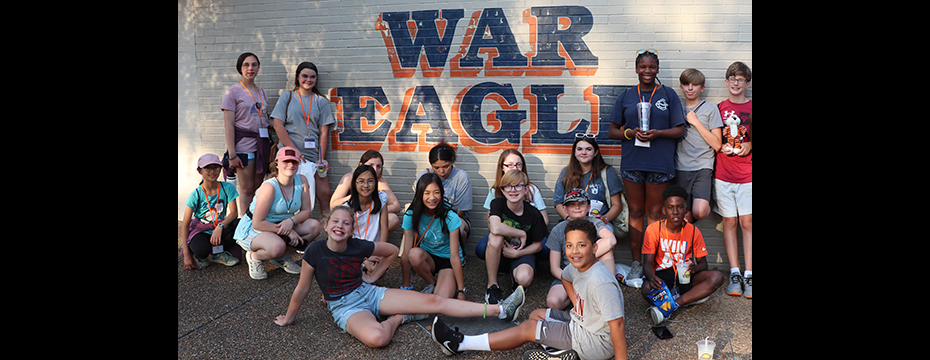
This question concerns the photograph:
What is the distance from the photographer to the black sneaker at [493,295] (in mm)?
4488

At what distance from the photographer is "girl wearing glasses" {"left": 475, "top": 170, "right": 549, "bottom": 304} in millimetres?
4746

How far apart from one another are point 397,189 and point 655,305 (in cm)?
311

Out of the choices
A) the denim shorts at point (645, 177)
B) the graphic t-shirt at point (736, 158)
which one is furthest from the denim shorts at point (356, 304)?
the graphic t-shirt at point (736, 158)

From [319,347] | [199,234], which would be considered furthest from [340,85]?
[319,347]

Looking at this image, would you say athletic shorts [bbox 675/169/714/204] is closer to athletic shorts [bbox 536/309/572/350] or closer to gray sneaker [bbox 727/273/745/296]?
gray sneaker [bbox 727/273/745/296]

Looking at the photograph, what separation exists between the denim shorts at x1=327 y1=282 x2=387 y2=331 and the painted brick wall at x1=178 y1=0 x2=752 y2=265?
7.32ft

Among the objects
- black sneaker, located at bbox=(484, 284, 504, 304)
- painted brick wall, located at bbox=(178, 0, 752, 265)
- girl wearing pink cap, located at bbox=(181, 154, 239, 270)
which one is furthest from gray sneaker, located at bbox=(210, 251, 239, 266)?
black sneaker, located at bbox=(484, 284, 504, 304)

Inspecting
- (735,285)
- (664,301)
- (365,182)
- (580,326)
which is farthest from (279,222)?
(735,285)

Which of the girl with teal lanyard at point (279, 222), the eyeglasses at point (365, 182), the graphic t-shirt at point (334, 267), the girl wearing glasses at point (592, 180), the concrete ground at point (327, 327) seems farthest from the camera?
the girl wearing glasses at point (592, 180)

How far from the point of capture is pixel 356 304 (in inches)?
158

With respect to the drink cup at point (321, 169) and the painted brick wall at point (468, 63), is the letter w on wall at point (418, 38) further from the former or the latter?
the drink cup at point (321, 169)

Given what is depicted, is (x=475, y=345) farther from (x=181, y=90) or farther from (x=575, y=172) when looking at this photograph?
(x=181, y=90)

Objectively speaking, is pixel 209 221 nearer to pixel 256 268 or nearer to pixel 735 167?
pixel 256 268

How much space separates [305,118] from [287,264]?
1612 mm
